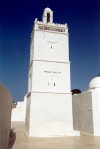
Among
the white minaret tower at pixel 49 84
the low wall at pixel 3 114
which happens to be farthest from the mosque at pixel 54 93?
the low wall at pixel 3 114

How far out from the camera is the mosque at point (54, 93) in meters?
14.9

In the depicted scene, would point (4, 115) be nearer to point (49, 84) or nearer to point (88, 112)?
point (49, 84)

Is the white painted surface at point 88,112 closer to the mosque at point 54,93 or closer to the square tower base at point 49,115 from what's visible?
the mosque at point 54,93

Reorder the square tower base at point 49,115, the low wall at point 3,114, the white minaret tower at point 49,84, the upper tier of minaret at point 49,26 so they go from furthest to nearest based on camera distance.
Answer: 1. the upper tier of minaret at point 49,26
2. the white minaret tower at point 49,84
3. the square tower base at point 49,115
4. the low wall at point 3,114

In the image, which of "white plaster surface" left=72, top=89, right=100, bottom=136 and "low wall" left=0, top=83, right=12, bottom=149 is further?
"white plaster surface" left=72, top=89, right=100, bottom=136

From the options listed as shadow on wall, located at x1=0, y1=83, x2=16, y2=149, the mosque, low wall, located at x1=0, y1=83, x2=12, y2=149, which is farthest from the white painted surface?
low wall, located at x1=0, y1=83, x2=12, y2=149

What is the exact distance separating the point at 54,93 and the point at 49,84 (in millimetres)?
1044

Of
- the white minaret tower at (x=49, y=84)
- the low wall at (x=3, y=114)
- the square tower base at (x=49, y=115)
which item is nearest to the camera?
the low wall at (x=3, y=114)

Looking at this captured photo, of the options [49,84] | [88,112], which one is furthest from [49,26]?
[88,112]

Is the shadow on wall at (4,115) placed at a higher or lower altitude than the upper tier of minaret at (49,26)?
lower

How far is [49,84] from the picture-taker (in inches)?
650

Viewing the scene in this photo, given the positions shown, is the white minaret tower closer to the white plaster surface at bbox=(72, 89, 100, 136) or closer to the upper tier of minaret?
the upper tier of minaret

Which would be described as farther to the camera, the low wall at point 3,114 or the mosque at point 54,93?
the mosque at point 54,93

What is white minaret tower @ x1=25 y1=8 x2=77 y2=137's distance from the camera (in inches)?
587
